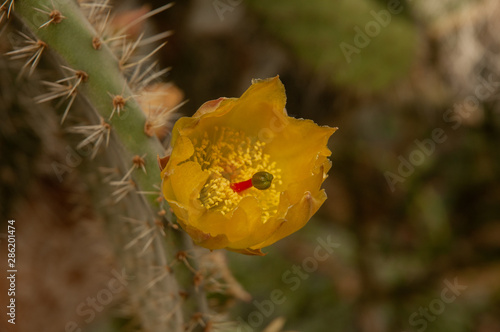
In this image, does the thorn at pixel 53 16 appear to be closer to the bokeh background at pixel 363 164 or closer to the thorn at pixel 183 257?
the thorn at pixel 183 257

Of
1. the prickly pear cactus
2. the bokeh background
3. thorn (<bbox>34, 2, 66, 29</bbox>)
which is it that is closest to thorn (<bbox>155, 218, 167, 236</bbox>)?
the prickly pear cactus

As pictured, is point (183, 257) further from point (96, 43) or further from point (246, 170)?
point (96, 43)

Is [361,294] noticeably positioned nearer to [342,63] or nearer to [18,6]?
[342,63]

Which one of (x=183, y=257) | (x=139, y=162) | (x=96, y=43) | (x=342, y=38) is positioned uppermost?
(x=96, y=43)

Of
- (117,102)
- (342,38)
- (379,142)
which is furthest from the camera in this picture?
(379,142)

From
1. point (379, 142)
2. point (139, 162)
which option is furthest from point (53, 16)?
point (379, 142)

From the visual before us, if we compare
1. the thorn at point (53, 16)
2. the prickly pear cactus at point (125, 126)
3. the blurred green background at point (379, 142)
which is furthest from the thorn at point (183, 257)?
the blurred green background at point (379, 142)
